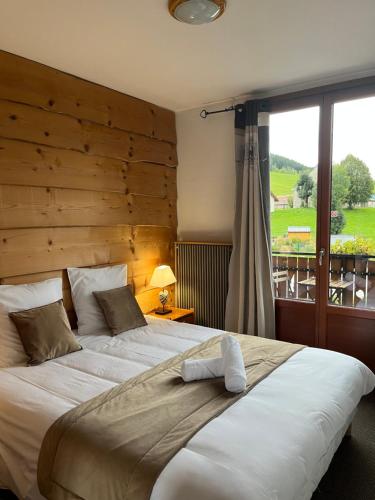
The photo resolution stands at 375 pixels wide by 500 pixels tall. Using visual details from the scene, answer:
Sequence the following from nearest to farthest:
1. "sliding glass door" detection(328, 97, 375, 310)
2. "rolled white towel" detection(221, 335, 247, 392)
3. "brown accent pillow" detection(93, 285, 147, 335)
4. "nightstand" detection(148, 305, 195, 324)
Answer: "rolled white towel" detection(221, 335, 247, 392), "brown accent pillow" detection(93, 285, 147, 335), "sliding glass door" detection(328, 97, 375, 310), "nightstand" detection(148, 305, 195, 324)

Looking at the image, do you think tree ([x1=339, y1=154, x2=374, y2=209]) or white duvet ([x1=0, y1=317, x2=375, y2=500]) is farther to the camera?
tree ([x1=339, y1=154, x2=374, y2=209])

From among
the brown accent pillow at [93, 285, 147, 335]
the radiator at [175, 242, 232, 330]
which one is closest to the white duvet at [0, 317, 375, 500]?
the brown accent pillow at [93, 285, 147, 335]

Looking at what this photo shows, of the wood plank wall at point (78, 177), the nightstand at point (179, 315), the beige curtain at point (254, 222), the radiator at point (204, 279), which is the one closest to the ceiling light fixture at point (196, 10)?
the wood plank wall at point (78, 177)

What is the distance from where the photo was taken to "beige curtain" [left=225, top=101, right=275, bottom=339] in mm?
3297

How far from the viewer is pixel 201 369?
1.93 m

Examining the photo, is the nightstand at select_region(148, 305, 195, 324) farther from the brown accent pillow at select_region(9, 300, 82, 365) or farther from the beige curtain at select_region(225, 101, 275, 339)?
the brown accent pillow at select_region(9, 300, 82, 365)

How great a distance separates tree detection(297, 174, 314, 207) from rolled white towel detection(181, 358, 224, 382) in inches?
75.1

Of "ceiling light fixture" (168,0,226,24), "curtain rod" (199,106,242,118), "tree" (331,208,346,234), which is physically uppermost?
"ceiling light fixture" (168,0,226,24)

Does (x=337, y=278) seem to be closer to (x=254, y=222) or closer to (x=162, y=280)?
(x=254, y=222)

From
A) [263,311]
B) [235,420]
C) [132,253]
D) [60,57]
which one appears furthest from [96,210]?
[235,420]

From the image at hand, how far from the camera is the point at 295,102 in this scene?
126 inches

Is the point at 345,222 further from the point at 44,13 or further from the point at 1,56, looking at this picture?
the point at 1,56

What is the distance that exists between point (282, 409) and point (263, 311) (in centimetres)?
173

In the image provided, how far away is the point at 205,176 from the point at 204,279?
108cm
